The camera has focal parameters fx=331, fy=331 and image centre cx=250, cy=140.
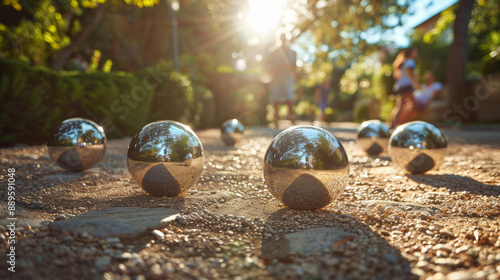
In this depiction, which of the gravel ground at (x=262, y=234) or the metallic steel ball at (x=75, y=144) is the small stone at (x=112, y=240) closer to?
the gravel ground at (x=262, y=234)

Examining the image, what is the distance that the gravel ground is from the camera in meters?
1.71

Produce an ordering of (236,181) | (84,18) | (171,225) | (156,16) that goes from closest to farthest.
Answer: (171,225)
(236,181)
(84,18)
(156,16)

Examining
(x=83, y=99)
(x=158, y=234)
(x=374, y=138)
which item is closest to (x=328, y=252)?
(x=158, y=234)

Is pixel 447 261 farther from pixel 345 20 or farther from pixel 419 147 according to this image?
pixel 345 20

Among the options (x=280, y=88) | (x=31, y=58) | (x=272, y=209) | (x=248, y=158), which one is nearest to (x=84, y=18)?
(x=31, y=58)

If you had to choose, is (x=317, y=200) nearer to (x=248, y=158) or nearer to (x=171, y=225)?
(x=171, y=225)

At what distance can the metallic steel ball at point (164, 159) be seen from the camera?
2.95 metres

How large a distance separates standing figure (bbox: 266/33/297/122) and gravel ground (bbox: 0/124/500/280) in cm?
909

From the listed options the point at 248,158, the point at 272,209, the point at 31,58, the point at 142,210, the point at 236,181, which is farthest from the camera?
the point at 31,58

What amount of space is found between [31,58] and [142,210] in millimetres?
11261

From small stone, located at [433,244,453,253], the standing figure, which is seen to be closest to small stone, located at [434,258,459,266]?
small stone, located at [433,244,453,253]

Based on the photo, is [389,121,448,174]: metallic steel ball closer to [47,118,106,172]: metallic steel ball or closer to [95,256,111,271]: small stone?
[95,256,111,271]: small stone

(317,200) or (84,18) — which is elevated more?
(84,18)

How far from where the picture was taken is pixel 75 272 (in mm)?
1652
